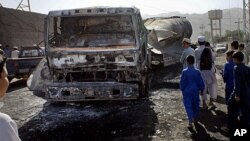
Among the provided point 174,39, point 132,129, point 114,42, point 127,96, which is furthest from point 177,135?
point 174,39

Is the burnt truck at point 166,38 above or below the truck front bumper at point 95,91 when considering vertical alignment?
above

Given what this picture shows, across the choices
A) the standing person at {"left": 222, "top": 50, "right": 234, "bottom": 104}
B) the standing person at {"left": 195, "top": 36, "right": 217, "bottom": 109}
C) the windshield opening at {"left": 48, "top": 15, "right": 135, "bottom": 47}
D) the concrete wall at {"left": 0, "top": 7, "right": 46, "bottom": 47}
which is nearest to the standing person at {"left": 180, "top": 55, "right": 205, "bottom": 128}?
the standing person at {"left": 222, "top": 50, "right": 234, "bottom": 104}

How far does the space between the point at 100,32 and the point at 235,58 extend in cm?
468

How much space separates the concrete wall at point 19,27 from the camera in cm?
1978

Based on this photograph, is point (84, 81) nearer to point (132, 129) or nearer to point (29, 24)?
point (132, 129)

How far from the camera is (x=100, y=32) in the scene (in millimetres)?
9289

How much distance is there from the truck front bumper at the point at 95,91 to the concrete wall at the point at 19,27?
12.9 metres

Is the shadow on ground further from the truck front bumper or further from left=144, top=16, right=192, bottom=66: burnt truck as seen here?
left=144, top=16, right=192, bottom=66: burnt truck

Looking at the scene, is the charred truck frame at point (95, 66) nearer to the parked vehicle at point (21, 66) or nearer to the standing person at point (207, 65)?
the standing person at point (207, 65)

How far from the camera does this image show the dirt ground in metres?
5.90

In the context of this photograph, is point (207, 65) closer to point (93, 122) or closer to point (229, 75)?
point (229, 75)

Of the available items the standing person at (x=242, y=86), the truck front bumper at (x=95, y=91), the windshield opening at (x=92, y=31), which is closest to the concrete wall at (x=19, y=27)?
the windshield opening at (x=92, y=31)

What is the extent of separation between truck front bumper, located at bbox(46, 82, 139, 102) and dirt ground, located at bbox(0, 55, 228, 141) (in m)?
0.29

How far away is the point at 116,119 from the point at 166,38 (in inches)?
316
